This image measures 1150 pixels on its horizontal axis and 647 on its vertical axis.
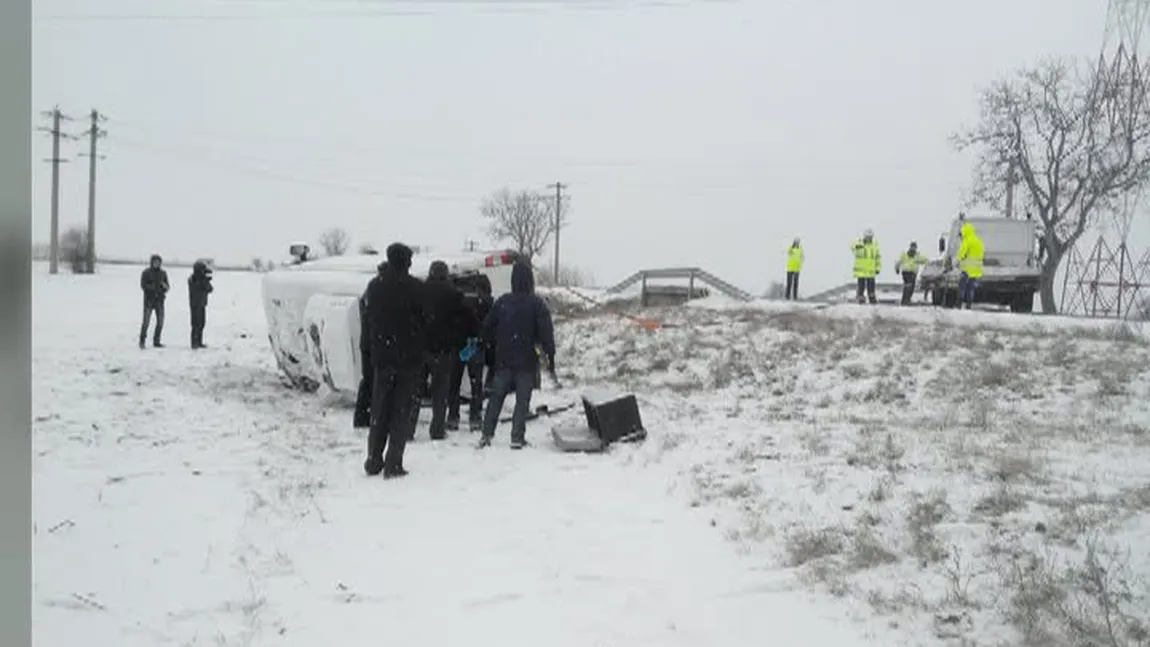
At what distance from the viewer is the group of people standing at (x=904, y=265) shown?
1727 centimetres

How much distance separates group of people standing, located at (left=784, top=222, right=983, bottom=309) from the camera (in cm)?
1727

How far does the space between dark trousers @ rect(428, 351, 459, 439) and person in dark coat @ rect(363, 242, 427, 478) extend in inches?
55.2

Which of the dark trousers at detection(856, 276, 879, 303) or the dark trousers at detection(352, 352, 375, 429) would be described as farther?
the dark trousers at detection(856, 276, 879, 303)

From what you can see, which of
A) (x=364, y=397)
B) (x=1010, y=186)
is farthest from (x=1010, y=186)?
(x=364, y=397)

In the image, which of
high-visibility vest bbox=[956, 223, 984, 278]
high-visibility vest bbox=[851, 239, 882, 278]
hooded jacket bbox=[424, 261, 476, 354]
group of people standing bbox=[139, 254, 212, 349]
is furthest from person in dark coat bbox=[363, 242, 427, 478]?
high-visibility vest bbox=[851, 239, 882, 278]

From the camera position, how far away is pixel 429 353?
8.77m

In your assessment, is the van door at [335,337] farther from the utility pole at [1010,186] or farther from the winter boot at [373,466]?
the utility pole at [1010,186]

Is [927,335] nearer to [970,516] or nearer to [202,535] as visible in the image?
[970,516]

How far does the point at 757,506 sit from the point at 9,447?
17.1 feet

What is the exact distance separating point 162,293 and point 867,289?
1545 cm

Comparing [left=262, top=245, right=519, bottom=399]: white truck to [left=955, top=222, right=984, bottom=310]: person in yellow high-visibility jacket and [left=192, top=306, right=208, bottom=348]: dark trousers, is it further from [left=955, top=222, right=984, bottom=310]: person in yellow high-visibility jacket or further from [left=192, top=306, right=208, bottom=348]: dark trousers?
[left=955, top=222, right=984, bottom=310]: person in yellow high-visibility jacket

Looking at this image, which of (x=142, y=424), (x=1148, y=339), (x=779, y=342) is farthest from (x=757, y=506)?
(x=1148, y=339)

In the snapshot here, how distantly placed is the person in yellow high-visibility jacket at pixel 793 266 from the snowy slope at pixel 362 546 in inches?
583

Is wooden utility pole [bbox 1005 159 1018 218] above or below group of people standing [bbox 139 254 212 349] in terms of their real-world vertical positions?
above
